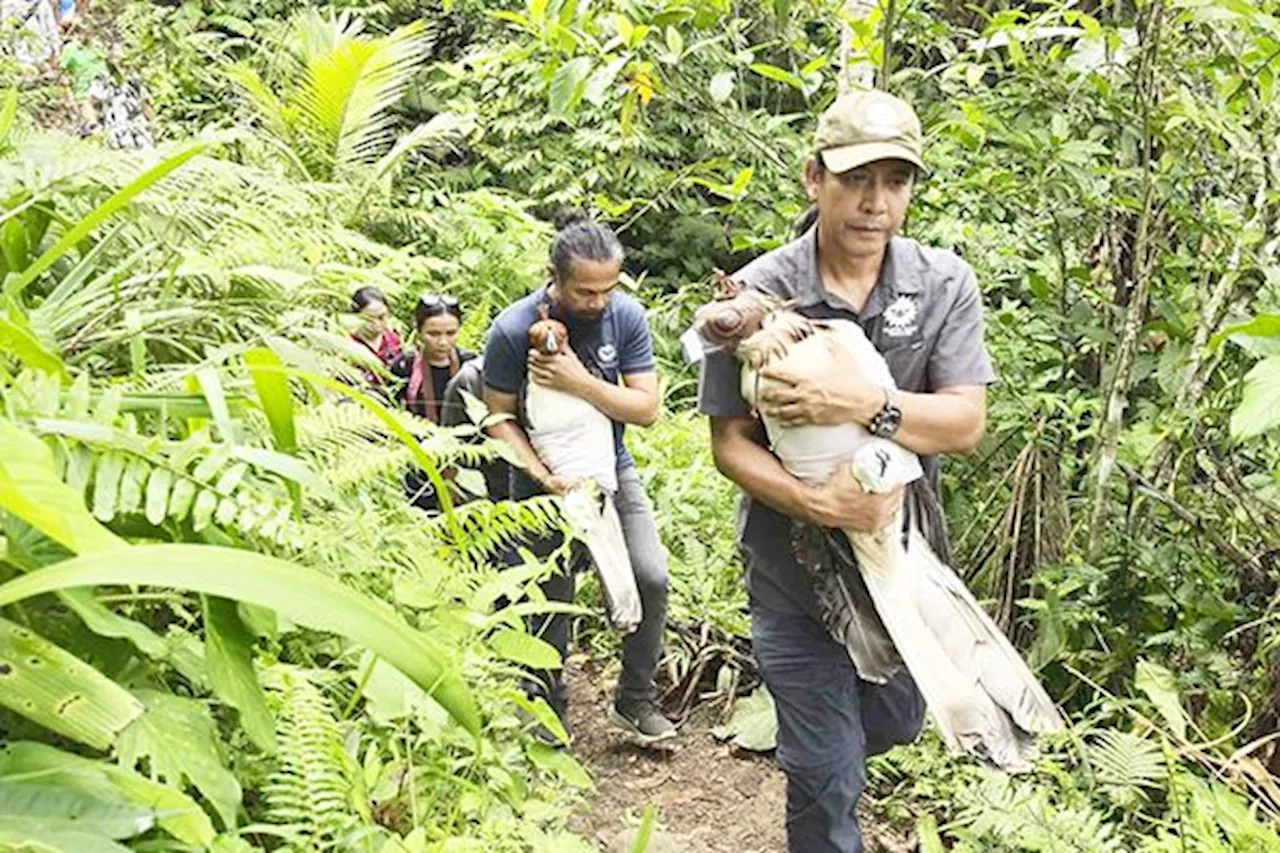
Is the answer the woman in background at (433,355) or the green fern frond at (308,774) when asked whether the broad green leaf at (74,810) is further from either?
the woman in background at (433,355)

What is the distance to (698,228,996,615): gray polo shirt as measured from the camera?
3.18 m

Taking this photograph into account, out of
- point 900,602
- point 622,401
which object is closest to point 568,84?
point 622,401

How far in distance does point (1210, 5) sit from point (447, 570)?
255 cm

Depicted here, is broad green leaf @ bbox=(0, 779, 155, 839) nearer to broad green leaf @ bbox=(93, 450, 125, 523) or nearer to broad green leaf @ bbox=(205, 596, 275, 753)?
broad green leaf @ bbox=(205, 596, 275, 753)

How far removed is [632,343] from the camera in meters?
4.50

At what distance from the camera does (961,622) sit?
3107mm

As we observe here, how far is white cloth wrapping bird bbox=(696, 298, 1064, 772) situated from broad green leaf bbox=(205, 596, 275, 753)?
151 centimetres

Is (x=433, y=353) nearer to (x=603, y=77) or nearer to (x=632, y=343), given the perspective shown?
(x=632, y=343)

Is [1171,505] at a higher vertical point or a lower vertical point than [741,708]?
higher

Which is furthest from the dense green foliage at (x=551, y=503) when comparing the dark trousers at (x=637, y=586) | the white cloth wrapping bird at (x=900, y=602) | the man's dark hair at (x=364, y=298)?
the dark trousers at (x=637, y=586)

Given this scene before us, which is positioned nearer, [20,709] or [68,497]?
[68,497]

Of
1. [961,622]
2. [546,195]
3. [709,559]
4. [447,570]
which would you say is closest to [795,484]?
[961,622]

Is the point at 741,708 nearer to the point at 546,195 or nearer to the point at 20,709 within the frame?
the point at 20,709

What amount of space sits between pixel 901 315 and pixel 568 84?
1468 millimetres
